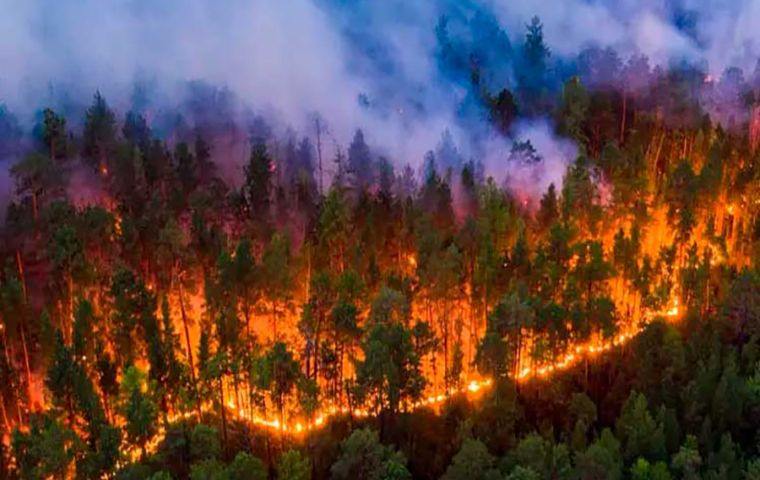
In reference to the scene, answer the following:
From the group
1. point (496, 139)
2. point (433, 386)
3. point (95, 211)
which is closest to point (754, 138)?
point (496, 139)

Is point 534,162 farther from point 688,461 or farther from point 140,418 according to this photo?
point 140,418

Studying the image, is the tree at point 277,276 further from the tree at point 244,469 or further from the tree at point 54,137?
the tree at point 54,137

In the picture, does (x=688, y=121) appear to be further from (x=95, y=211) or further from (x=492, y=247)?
(x=95, y=211)

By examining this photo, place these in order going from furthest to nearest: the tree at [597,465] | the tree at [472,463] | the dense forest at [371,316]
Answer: the dense forest at [371,316] < the tree at [472,463] < the tree at [597,465]

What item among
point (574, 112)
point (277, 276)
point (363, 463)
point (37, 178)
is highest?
point (574, 112)

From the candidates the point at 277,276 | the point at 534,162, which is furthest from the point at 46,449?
the point at 534,162

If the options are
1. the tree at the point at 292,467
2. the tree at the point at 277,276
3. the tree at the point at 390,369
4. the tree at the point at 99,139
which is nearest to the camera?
the tree at the point at 292,467

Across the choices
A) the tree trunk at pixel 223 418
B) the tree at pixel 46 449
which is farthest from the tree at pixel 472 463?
the tree at pixel 46 449

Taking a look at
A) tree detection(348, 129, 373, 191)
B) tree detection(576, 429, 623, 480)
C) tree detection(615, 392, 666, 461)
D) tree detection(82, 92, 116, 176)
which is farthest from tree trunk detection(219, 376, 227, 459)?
tree detection(348, 129, 373, 191)
